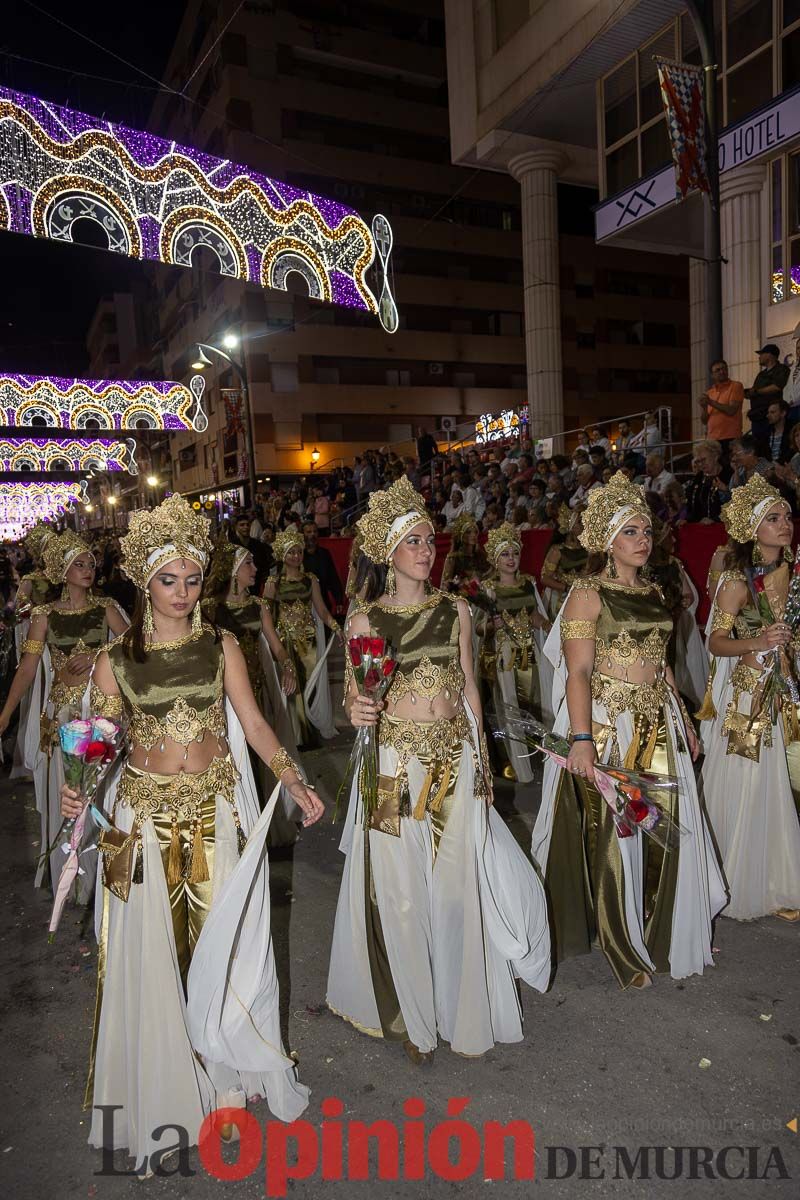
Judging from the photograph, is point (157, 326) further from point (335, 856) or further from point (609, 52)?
point (335, 856)

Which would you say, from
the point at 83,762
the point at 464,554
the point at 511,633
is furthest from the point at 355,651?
the point at 464,554

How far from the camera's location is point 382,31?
40531 millimetres

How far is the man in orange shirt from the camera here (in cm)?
965

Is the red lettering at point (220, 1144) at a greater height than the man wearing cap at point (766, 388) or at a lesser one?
lesser

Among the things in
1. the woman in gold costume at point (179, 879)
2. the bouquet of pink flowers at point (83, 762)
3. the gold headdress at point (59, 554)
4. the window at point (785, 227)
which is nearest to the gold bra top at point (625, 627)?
the woman in gold costume at point (179, 879)

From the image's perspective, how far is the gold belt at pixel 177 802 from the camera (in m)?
3.02

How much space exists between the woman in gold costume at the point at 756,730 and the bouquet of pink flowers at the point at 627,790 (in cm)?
82

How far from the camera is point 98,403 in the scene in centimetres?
2258

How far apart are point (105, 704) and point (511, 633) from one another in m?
4.89

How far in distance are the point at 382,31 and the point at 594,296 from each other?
697 inches

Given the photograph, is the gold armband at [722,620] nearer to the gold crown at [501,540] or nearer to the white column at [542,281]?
the gold crown at [501,540]

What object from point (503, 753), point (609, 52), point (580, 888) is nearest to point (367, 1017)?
point (580, 888)

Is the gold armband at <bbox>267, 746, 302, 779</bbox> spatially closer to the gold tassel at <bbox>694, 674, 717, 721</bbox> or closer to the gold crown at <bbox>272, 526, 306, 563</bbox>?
the gold tassel at <bbox>694, 674, 717, 721</bbox>

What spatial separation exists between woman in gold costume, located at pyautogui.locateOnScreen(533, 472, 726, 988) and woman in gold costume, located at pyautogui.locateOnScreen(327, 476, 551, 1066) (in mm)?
502
